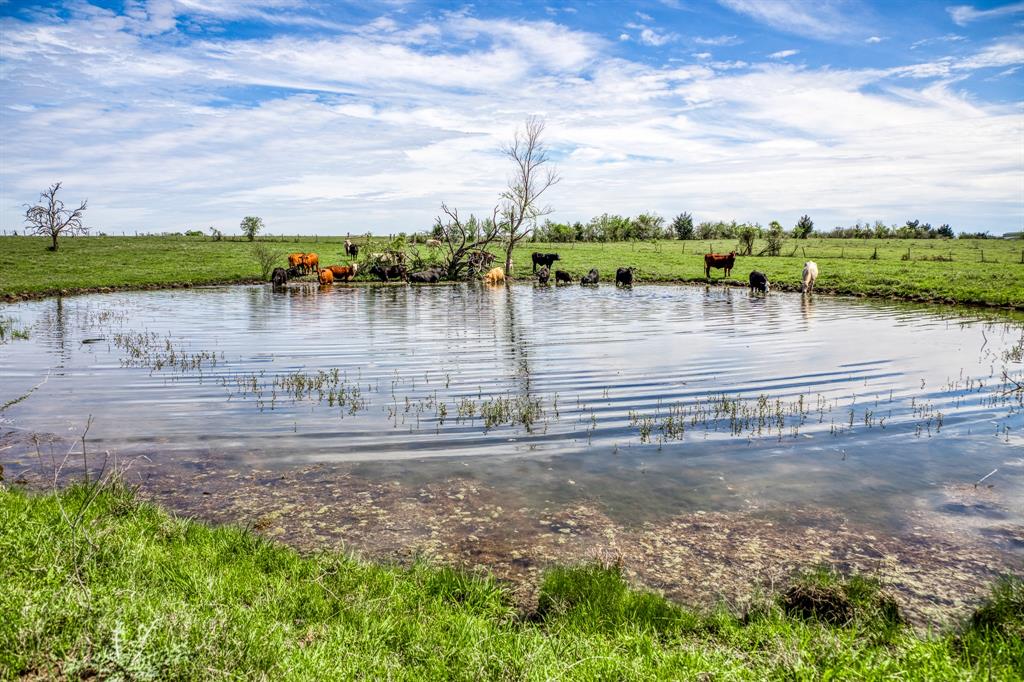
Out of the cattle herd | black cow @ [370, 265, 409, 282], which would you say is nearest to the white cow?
the cattle herd

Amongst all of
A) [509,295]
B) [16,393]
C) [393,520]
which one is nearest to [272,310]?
[509,295]

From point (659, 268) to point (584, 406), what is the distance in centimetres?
3942

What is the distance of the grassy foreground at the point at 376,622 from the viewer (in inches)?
151

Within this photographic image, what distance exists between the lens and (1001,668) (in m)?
4.21

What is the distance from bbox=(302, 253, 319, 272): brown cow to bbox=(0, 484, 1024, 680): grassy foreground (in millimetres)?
45632

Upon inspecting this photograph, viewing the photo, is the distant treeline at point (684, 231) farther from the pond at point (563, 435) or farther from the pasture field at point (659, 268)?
the pond at point (563, 435)

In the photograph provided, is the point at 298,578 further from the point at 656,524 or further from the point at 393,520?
the point at 656,524

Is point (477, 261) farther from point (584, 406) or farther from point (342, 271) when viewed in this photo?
point (584, 406)

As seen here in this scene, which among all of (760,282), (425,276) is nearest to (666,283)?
(760,282)

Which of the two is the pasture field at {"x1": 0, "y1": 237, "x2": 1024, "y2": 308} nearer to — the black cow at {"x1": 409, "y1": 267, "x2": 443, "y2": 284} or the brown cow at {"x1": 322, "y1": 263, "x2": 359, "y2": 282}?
the brown cow at {"x1": 322, "y1": 263, "x2": 359, "y2": 282}

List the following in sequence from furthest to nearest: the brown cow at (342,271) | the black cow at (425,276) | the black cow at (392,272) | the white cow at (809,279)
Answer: the black cow at (392,272)
the black cow at (425,276)
the brown cow at (342,271)
the white cow at (809,279)

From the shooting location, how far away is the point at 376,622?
478 centimetres

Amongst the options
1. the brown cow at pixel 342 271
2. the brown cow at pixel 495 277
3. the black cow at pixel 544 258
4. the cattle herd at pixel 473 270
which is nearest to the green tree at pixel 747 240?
the cattle herd at pixel 473 270

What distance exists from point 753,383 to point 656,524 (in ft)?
26.4
